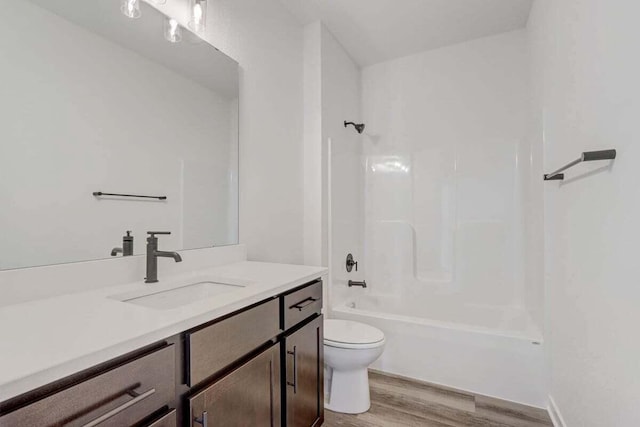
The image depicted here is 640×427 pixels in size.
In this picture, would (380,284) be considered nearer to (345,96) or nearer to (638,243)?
(345,96)

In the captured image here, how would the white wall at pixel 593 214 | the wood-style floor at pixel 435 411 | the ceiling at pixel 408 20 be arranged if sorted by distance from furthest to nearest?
the ceiling at pixel 408 20 → the wood-style floor at pixel 435 411 → the white wall at pixel 593 214

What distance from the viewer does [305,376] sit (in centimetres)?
141

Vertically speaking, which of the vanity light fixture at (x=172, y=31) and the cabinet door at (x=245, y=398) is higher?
the vanity light fixture at (x=172, y=31)

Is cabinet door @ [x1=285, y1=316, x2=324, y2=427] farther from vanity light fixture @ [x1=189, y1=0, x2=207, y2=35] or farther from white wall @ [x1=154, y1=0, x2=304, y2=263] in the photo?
vanity light fixture @ [x1=189, y1=0, x2=207, y2=35]

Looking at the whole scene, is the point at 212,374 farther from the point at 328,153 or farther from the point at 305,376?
the point at 328,153

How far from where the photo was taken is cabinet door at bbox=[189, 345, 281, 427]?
34.6 inches

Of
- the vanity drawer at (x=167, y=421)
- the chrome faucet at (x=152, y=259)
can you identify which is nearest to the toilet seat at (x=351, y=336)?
the chrome faucet at (x=152, y=259)

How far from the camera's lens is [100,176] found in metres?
1.19

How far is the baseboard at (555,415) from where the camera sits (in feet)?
5.42

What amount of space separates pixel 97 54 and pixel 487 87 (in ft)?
8.97

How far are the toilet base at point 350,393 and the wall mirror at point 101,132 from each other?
1.12 m

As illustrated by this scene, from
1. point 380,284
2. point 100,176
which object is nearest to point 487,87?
point 380,284

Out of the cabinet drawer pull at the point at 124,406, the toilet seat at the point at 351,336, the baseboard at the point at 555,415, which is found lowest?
the baseboard at the point at 555,415

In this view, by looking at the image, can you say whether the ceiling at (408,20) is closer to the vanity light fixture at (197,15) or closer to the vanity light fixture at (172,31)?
the vanity light fixture at (197,15)
